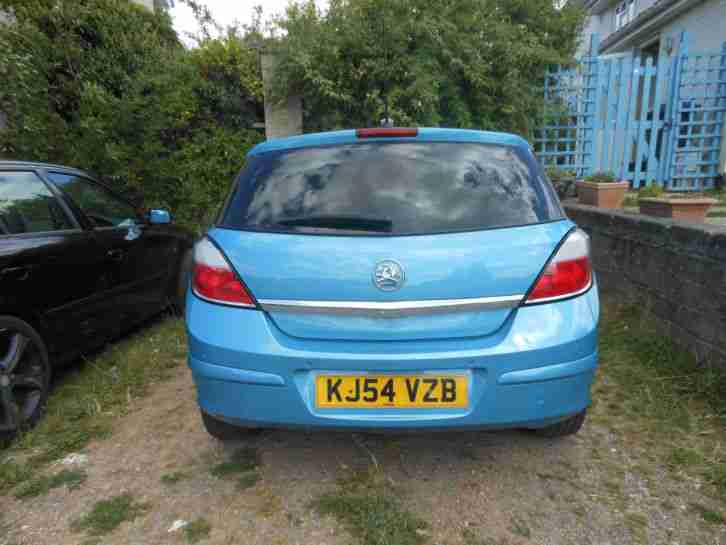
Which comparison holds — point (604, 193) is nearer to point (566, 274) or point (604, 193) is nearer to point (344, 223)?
point (566, 274)

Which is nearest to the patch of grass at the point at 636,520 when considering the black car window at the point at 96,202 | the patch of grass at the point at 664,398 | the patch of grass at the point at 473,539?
the patch of grass at the point at 664,398

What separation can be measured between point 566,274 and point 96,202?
3.29m

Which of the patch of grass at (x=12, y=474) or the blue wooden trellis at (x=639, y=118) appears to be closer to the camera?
the patch of grass at (x=12, y=474)

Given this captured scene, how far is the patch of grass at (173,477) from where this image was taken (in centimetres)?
214

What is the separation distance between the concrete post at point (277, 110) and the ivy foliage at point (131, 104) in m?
0.16

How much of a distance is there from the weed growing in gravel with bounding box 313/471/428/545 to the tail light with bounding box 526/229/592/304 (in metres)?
0.99

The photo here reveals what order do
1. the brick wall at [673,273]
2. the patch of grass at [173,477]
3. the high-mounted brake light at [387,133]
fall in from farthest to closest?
the brick wall at [673,273] < the patch of grass at [173,477] < the high-mounted brake light at [387,133]

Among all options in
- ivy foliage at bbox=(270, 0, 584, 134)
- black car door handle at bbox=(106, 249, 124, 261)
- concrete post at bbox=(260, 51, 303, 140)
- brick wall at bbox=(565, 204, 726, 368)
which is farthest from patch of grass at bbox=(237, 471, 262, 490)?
concrete post at bbox=(260, 51, 303, 140)

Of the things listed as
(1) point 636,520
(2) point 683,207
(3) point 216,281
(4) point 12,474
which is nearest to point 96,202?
(4) point 12,474

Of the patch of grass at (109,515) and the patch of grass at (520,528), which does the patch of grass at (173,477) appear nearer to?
the patch of grass at (109,515)

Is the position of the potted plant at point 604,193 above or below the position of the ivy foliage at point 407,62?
below

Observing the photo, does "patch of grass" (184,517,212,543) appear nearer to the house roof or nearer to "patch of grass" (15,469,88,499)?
"patch of grass" (15,469,88,499)

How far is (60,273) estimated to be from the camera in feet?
9.23

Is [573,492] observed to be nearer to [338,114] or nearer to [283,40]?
[338,114]
